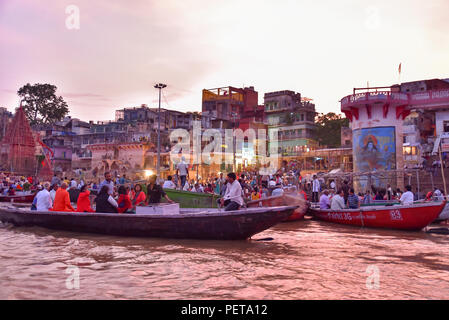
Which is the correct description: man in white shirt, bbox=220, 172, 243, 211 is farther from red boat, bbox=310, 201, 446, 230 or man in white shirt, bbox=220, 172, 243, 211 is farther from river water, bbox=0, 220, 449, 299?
red boat, bbox=310, 201, 446, 230

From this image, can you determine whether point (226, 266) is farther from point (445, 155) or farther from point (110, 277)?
point (445, 155)

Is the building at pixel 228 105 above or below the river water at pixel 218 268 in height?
above

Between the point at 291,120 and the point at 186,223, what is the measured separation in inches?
1733

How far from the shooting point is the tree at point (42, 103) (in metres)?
64.6

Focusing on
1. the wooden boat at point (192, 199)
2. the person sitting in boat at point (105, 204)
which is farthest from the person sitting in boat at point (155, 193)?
the wooden boat at point (192, 199)

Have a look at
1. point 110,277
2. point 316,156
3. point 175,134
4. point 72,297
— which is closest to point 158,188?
point 110,277

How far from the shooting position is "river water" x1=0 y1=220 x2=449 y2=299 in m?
5.19

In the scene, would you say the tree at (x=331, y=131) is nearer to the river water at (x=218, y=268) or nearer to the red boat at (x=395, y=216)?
the red boat at (x=395, y=216)

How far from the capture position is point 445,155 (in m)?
33.4

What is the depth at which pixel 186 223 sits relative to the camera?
29.9 feet

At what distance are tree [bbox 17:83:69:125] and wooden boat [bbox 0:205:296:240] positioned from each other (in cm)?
6148

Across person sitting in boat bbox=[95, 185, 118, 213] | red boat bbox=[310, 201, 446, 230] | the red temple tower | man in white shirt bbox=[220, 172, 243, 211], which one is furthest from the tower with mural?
the red temple tower

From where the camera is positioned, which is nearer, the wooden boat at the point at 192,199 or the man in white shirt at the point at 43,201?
the man in white shirt at the point at 43,201

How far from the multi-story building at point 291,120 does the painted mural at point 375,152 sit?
20.6 metres
